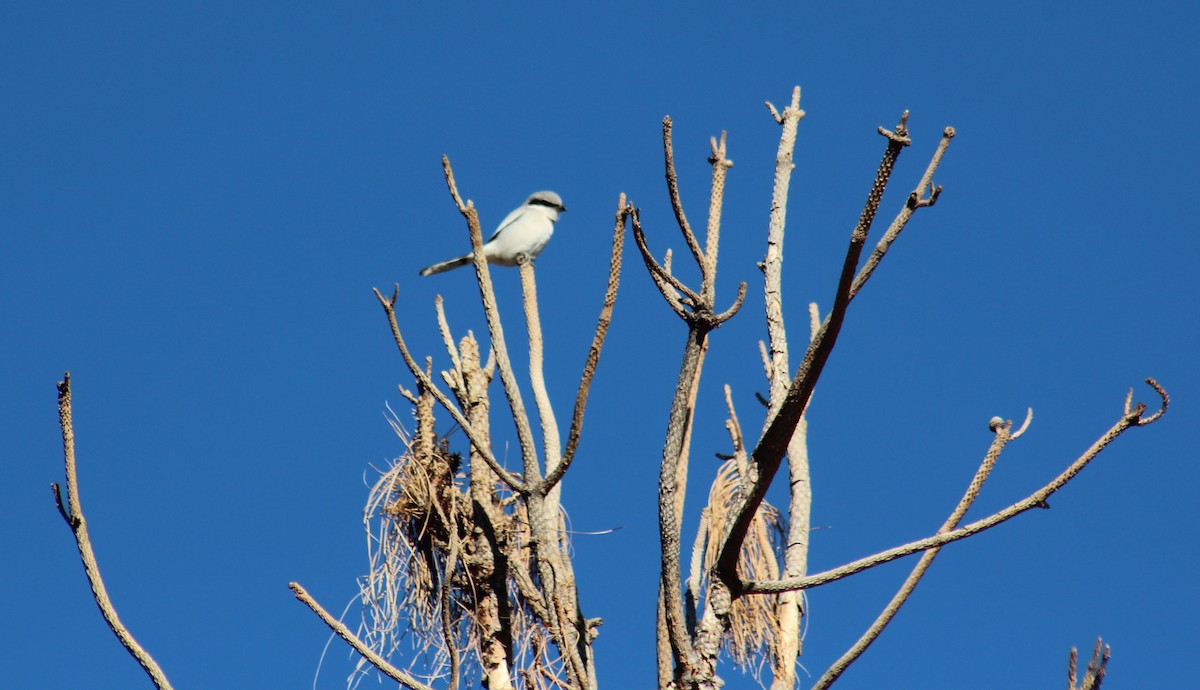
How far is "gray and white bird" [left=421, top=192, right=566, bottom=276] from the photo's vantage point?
8547 millimetres

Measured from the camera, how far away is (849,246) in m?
2.09

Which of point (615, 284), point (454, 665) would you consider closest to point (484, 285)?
point (615, 284)

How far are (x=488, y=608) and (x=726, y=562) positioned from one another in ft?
6.63

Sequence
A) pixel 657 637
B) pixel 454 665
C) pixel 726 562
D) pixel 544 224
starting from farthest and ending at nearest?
pixel 544 224 < pixel 657 637 < pixel 454 665 < pixel 726 562

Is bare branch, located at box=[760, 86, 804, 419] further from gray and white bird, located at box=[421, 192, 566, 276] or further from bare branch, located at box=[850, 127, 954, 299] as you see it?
gray and white bird, located at box=[421, 192, 566, 276]

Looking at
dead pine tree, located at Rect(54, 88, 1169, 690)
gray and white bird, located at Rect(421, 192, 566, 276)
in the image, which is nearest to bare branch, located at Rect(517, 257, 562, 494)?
dead pine tree, located at Rect(54, 88, 1169, 690)

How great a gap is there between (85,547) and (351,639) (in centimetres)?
72

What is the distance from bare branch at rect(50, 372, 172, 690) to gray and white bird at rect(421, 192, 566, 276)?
6.26 metres

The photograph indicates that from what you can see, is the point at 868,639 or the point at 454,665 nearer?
the point at 868,639

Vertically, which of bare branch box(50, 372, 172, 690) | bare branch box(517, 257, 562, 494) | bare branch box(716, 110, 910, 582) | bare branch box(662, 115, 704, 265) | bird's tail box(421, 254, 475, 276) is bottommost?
bare branch box(50, 372, 172, 690)

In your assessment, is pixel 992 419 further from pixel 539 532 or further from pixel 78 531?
pixel 78 531

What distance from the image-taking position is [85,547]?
85.2 inches

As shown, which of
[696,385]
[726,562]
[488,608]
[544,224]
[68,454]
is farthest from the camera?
[544,224]

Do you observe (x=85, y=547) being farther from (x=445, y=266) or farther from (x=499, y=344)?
(x=445, y=266)
